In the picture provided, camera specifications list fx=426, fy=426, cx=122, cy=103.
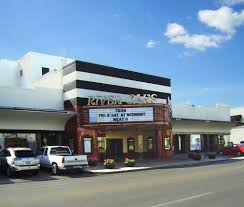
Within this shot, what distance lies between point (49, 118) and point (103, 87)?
5.69m

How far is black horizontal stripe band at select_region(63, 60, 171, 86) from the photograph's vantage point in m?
36.5

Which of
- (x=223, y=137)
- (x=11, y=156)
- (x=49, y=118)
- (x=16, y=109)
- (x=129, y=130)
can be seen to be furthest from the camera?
(x=223, y=137)

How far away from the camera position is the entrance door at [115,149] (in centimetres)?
4197

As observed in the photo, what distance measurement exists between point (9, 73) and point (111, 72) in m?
19.6

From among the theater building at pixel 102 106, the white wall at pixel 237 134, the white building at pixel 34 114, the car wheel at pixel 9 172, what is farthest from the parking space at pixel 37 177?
the white wall at pixel 237 134

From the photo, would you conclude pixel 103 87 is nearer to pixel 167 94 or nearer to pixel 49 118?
pixel 49 118

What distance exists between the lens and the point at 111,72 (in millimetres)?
39031

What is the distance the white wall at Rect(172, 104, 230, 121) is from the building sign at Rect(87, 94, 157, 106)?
10.1 metres

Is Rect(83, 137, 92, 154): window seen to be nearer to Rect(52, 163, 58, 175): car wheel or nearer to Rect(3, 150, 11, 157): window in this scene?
Rect(52, 163, 58, 175): car wheel

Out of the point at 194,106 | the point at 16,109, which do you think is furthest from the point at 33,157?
the point at 194,106

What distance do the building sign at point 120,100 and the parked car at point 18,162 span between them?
1035 cm

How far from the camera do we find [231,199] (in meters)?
13.2

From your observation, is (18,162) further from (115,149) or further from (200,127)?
(200,127)

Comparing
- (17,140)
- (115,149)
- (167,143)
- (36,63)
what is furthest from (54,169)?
(36,63)
